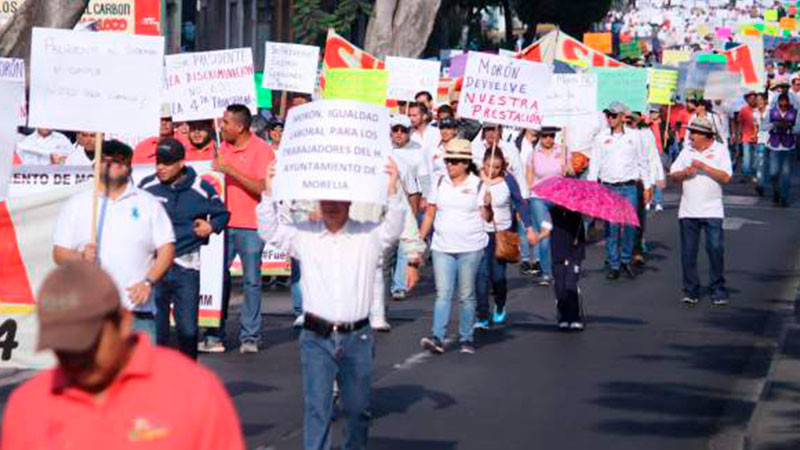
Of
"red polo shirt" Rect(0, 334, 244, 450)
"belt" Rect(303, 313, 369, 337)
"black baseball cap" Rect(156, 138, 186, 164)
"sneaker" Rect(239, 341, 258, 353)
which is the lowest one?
"sneaker" Rect(239, 341, 258, 353)

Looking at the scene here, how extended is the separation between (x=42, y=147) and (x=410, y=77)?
8485 mm

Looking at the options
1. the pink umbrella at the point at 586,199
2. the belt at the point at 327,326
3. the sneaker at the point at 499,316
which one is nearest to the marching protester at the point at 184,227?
the belt at the point at 327,326

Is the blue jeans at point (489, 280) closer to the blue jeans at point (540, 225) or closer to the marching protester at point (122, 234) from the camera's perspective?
the blue jeans at point (540, 225)

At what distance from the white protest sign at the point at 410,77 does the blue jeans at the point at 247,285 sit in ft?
37.5

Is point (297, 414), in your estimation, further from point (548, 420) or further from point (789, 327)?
point (789, 327)

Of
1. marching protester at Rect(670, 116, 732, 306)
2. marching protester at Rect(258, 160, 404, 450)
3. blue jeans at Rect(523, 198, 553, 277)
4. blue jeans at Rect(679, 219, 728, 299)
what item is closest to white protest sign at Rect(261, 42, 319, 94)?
blue jeans at Rect(523, 198, 553, 277)

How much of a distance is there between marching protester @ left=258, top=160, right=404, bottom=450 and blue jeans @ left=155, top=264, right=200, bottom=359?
308 cm

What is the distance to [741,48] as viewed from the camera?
39.6 meters

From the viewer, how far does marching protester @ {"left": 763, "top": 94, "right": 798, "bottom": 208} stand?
32.0 meters

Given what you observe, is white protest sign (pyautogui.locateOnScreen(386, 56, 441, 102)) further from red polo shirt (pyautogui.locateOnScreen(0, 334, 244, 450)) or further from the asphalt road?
red polo shirt (pyautogui.locateOnScreen(0, 334, 244, 450))

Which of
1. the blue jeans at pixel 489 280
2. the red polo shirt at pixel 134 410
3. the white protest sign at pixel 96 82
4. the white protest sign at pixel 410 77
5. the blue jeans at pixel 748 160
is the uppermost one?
the white protest sign at pixel 96 82

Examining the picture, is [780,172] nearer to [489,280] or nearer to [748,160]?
[748,160]

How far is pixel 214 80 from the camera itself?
16125 mm

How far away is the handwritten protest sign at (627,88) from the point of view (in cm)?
2399
